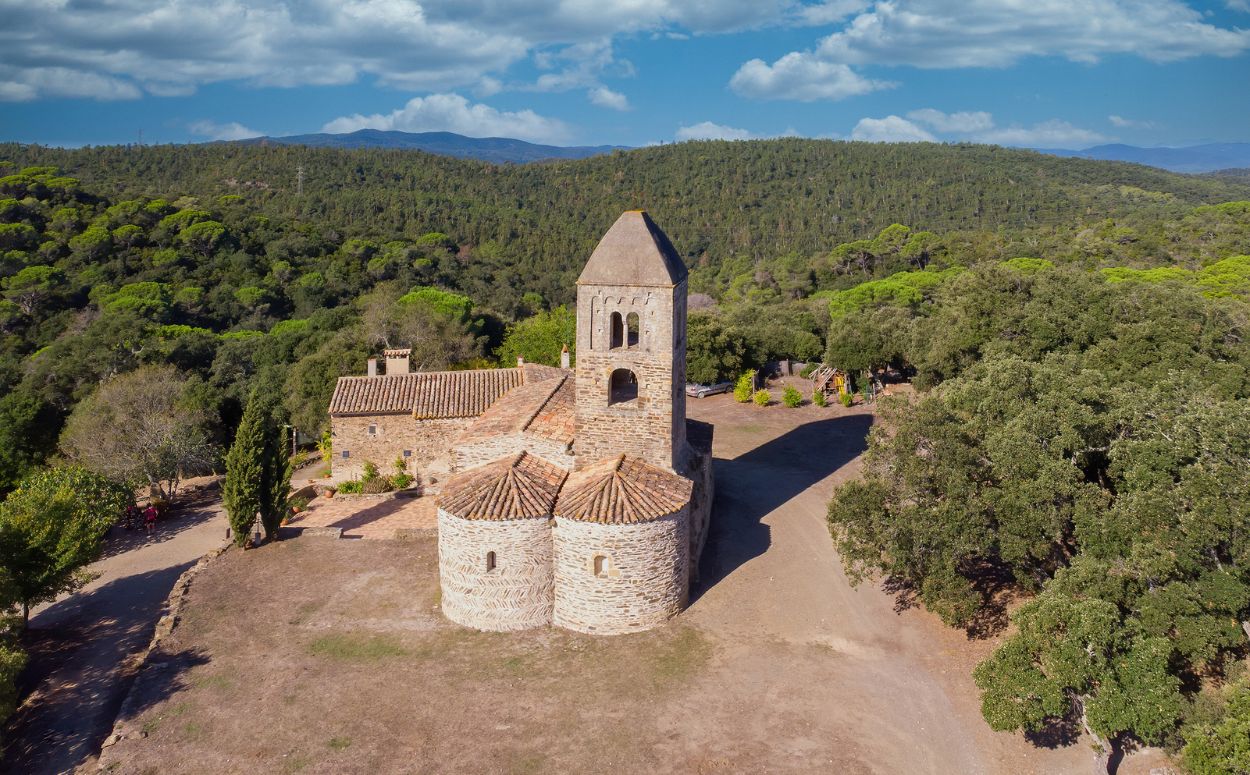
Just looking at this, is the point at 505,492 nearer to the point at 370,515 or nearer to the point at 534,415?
the point at 534,415

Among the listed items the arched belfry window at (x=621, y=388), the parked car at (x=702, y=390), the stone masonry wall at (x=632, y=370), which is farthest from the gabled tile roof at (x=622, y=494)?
the parked car at (x=702, y=390)

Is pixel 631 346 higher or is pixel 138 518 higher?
pixel 631 346

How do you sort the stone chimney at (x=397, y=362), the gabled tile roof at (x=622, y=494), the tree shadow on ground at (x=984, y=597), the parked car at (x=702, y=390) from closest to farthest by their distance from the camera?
1. the gabled tile roof at (x=622, y=494)
2. the tree shadow on ground at (x=984, y=597)
3. the stone chimney at (x=397, y=362)
4. the parked car at (x=702, y=390)

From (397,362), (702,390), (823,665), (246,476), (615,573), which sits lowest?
(823,665)

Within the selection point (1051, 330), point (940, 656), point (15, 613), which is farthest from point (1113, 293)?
point (15, 613)

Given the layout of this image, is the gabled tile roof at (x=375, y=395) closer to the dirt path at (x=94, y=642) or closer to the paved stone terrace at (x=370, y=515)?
the paved stone terrace at (x=370, y=515)

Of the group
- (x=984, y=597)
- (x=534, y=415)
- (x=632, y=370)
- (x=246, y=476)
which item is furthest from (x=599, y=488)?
(x=246, y=476)
